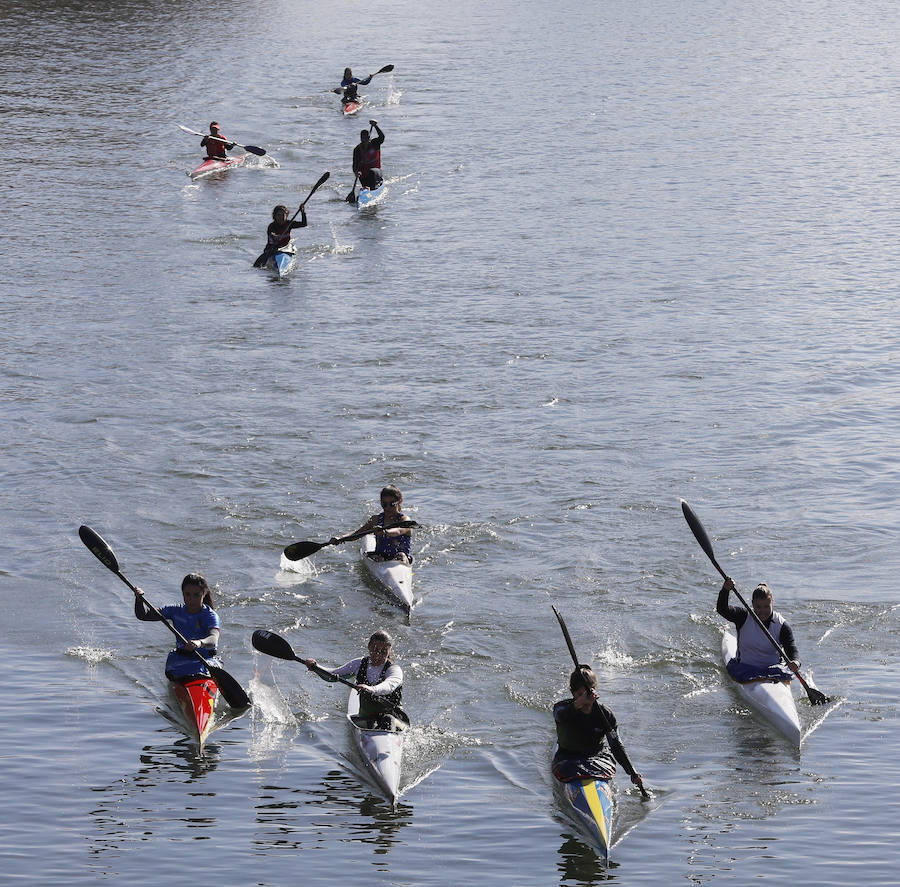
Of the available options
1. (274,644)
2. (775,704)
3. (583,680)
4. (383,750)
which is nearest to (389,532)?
(274,644)

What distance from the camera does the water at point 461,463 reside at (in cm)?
1238

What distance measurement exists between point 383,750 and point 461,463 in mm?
8418

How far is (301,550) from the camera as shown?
16.7m

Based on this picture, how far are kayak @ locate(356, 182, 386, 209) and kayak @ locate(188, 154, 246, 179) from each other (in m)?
5.46

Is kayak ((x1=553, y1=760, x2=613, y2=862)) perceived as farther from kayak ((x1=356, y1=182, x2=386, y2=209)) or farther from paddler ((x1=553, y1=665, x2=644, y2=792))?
kayak ((x1=356, y1=182, x2=386, y2=209))

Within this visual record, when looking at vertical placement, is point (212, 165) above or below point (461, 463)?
above

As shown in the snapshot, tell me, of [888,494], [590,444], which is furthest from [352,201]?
[888,494]

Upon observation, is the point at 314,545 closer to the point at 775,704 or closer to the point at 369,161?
the point at 775,704

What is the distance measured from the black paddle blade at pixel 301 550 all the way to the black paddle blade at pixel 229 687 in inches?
113

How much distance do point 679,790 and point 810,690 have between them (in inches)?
85.1

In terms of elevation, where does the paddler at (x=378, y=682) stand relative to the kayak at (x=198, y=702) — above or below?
above

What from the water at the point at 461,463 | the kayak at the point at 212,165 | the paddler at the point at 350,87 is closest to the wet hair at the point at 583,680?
the water at the point at 461,463

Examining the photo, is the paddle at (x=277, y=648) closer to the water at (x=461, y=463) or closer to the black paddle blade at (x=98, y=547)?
the water at (x=461, y=463)

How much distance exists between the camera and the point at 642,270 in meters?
30.4
